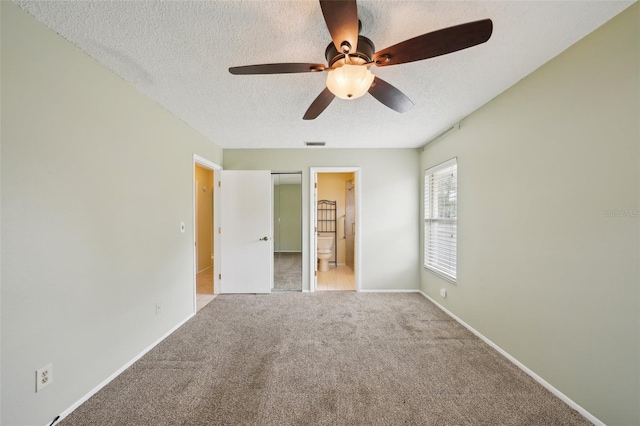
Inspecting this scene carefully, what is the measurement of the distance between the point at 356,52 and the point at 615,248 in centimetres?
185

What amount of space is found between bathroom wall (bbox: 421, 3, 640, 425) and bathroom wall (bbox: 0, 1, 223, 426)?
3.28 metres

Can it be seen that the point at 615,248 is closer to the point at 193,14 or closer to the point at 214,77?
the point at 193,14

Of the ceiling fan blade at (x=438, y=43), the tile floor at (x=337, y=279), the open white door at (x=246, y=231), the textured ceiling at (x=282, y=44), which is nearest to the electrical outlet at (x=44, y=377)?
the textured ceiling at (x=282, y=44)

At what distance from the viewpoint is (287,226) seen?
4.21 metres

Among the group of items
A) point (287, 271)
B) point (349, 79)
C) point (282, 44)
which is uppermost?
point (282, 44)

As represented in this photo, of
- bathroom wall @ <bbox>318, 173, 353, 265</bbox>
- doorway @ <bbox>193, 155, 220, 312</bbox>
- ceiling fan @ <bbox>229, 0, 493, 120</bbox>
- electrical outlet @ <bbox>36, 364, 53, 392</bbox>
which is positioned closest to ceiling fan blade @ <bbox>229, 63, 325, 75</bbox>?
ceiling fan @ <bbox>229, 0, 493, 120</bbox>

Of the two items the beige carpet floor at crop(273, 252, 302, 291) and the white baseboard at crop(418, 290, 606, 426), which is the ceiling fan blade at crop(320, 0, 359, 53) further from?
the beige carpet floor at crop(273, 252, 302, 291)

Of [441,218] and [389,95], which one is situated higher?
[389,95]

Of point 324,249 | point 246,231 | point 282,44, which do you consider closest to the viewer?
point 282,44

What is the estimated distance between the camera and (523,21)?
134 centimetres

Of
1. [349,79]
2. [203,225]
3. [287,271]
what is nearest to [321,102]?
[349,79]

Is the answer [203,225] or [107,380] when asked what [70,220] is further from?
[203,225]

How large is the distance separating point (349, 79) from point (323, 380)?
6.90ft

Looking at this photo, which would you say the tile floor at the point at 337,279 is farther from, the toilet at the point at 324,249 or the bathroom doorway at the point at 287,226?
the bathroom doorway at the point at 287,226
